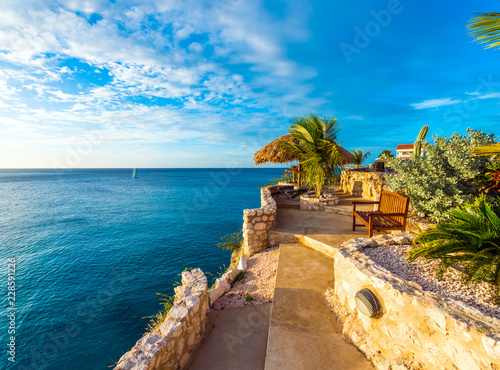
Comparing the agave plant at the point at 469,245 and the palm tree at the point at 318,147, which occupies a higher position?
the palm tree at the point at 318,147

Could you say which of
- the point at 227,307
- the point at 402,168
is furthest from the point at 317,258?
the point at 402,168

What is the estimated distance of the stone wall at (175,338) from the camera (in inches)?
90.7

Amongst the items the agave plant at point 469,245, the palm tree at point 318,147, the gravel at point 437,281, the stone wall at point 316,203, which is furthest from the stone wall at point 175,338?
the palm tree at point 318,147

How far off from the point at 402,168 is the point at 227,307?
5.95 m

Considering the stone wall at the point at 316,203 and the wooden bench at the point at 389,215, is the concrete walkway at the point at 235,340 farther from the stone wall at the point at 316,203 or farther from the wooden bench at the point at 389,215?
the stone wall at the point at 316,203

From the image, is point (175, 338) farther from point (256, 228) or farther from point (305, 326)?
point (256, 228)

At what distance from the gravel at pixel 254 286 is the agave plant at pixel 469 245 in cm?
259

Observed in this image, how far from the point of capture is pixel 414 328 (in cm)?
222

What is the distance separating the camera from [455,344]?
6.25ft

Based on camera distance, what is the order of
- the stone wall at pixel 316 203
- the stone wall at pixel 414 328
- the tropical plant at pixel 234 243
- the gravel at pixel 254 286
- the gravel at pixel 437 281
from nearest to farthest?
the stone wall at pixel 414 328, the gravel at pixel 437 281, the gravel at pixel 254 286, the stone wall at pixel 316 203, the tropical plant at pixel 234 243

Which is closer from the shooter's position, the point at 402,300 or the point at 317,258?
the point at 402,300

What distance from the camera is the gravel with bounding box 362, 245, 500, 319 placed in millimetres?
2293

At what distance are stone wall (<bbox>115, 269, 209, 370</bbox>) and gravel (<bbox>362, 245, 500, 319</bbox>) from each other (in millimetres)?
2912

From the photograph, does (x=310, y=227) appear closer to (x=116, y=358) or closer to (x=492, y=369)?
(x=492, y=369)
